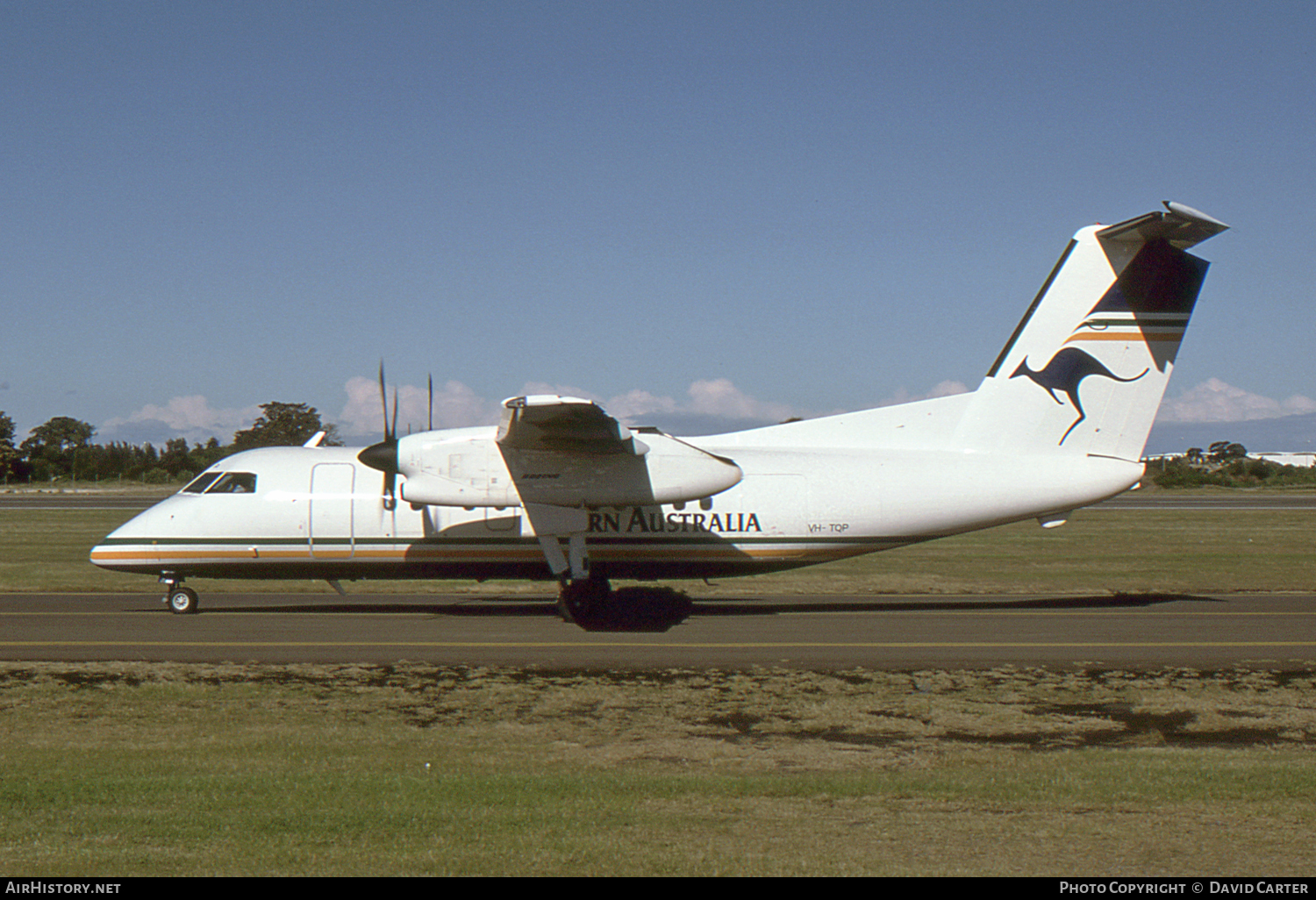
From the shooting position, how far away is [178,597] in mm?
17422

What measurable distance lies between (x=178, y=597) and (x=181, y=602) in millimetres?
99

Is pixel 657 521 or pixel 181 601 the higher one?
pixel 657 521

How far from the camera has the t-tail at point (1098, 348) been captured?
16672mm

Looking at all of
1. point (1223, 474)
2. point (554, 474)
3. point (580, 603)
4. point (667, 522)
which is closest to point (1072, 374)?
point (667, 522)

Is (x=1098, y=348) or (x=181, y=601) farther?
(x=181, y=601)

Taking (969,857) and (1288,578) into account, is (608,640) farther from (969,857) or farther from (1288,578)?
(1288,578)

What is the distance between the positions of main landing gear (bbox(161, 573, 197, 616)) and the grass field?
501 cm

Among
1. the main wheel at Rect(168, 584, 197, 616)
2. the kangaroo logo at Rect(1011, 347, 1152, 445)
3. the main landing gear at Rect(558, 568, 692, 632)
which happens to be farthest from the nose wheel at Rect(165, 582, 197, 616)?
the kangaroo logo at Rect(1011, 347, 1152, 445)

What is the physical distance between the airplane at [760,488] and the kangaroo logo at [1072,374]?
0.10ft

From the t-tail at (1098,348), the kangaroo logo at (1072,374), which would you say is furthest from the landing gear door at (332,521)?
the kangaroo logo at (1072,374)

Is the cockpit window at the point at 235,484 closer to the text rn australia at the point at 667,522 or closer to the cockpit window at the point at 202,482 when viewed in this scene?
the cockpit window at the point at 202,482

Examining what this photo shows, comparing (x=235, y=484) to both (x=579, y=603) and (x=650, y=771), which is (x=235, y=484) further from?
(x=650, y=771)

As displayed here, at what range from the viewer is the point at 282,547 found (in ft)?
57.0

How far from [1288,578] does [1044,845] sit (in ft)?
68.5
